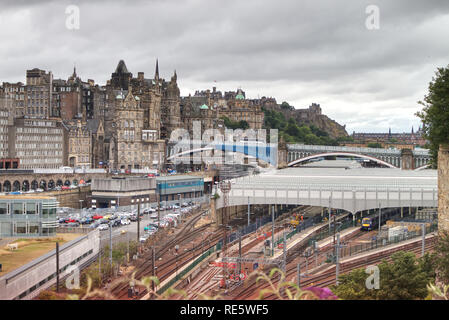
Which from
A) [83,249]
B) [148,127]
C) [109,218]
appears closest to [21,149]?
[148,127]

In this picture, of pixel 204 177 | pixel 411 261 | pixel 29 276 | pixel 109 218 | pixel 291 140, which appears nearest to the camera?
pixel 411 261

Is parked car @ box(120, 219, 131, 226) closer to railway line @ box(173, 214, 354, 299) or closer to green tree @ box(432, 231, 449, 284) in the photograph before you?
railway line @ box(173, 214, 354, 299)

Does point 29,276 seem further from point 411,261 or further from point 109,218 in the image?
point 109,218

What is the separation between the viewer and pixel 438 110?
3045cm

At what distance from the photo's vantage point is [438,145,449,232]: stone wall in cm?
2867

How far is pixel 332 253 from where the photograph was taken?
4147 cm

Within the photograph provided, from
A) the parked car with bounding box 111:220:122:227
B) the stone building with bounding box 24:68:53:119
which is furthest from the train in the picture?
the stone building with bounding box 24:68:53:119

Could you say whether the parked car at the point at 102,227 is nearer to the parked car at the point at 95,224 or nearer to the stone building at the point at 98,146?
the parked car at the point at 95,224

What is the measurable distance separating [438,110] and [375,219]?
1120 inches

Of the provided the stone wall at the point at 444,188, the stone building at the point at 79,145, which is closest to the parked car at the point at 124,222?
the stone wall at the point at 444,188

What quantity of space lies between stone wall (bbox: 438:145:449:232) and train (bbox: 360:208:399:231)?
878 inches

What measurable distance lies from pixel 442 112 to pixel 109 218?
42.9 meters

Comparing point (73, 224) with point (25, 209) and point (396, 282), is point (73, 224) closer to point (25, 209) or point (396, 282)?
point (25, 209)
